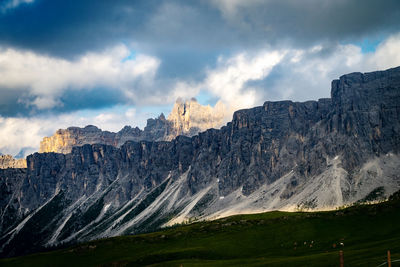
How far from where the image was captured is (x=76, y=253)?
159250 millimetres

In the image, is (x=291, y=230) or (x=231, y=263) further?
(x=291, y=230)

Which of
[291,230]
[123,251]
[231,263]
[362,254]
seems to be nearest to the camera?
[362,254]

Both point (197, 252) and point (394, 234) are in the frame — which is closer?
point (394, 234)

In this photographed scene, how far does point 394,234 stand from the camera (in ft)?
358

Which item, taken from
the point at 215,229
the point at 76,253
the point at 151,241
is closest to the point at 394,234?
the point at 215,229

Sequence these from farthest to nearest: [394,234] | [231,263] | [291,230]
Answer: [291,230]
[394,234]
[231,263]

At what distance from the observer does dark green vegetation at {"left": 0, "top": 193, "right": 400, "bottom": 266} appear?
4058 inches

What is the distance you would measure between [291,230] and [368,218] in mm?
23120

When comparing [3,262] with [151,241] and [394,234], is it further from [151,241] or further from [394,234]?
[394,234]

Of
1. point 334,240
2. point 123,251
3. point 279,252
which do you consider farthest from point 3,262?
point 334,240

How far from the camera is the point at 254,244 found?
5123 inches

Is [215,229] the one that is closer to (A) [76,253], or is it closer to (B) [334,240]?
(A) [76,253]

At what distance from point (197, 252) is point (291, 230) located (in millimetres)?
31817

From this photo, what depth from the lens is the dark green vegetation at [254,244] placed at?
4058 inches
